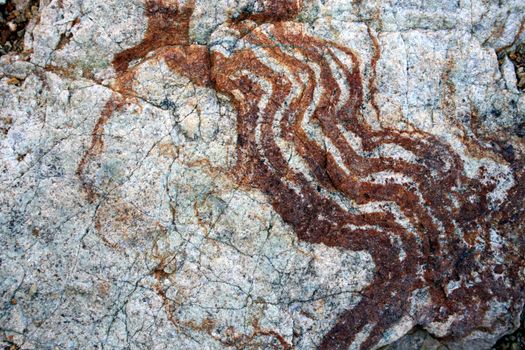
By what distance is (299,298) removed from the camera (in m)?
2.82

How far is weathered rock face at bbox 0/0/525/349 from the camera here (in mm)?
2766

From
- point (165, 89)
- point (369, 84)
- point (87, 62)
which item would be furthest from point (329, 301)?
point (87, 62)

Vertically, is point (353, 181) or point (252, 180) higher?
point (353, 181)

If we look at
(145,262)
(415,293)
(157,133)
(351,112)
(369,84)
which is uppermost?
(369,84)

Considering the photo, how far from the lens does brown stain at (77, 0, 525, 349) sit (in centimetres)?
283

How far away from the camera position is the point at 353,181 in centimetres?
284

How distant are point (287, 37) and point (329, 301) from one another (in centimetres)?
153

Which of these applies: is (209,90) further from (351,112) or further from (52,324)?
(52,324)

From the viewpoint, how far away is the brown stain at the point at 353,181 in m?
2.83

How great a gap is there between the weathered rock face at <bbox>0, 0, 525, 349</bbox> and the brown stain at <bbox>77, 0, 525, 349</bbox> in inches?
0.4

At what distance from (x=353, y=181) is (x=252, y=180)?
57 cm

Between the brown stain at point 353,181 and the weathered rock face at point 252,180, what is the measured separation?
0.04 feet

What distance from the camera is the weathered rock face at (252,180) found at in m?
2.77

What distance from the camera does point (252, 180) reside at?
2.82 meters
